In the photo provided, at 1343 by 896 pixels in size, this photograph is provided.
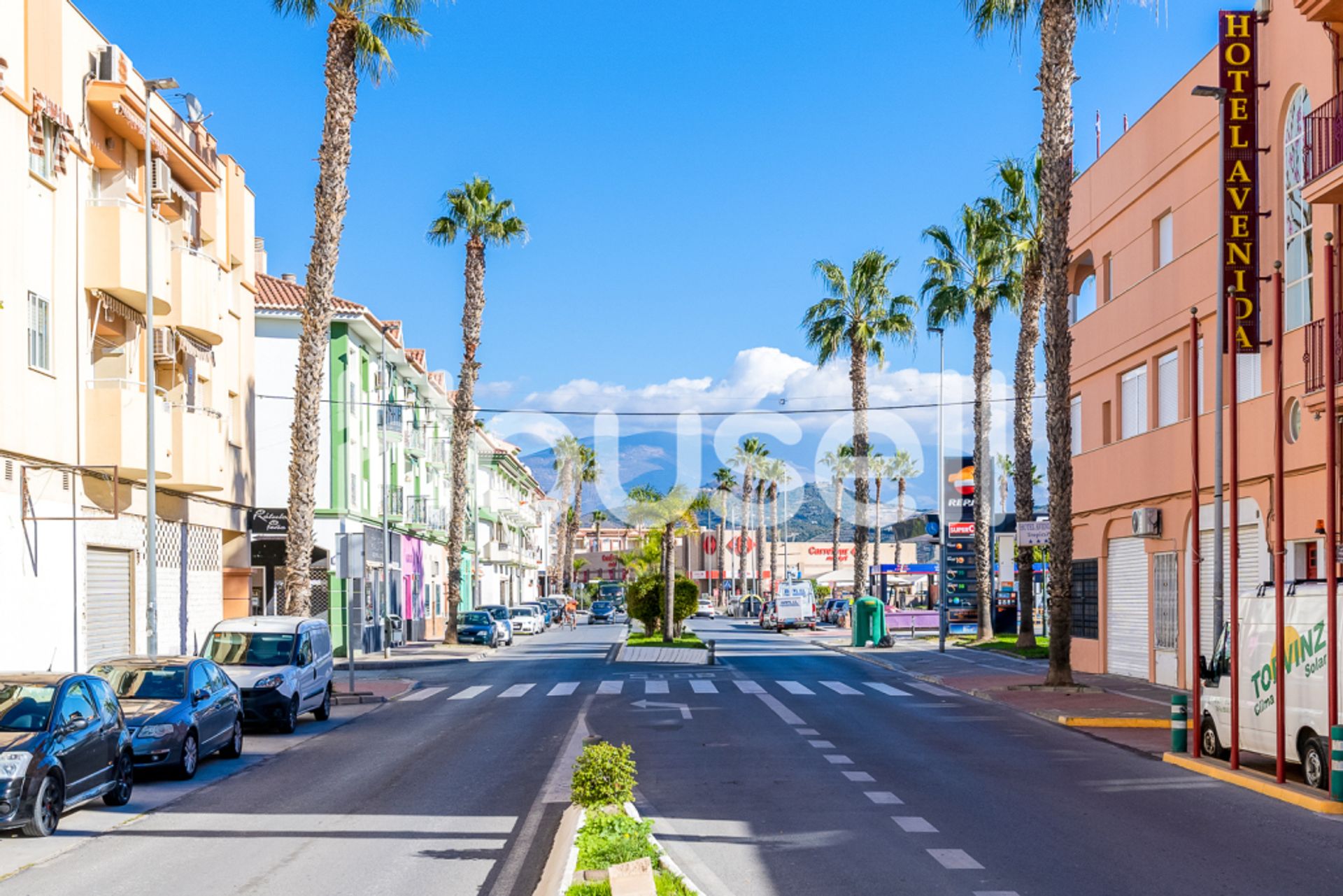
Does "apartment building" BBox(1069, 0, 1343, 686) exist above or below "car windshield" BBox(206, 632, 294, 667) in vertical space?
above

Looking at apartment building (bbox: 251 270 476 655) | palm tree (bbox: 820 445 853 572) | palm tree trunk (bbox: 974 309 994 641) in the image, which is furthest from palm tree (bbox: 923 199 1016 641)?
palm tree (bbox: 820 445 853 572)

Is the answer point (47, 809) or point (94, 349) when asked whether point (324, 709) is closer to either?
point (94, 349)

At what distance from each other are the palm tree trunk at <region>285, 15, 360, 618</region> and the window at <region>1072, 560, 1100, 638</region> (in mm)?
18724

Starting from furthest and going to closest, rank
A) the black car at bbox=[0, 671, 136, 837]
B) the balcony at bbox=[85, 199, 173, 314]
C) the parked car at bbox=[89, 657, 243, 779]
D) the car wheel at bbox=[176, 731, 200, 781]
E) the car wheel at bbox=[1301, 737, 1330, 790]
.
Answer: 1. the balcony at bbox=[85, 199, 173, 314]
2. the car wheel at bbox=[176, 731, 200, 781]
3. the parked car at bbox=[89, 657, 243, 779]
4. the car wheel at bbox=[1301, 737, 1330, 790]
5. the black car at bbox=[0, 671, 136, 837]

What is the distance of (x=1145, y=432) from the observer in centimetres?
3112

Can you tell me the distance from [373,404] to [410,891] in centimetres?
4075

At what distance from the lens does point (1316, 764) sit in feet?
47.1

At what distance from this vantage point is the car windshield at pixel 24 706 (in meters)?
13.1

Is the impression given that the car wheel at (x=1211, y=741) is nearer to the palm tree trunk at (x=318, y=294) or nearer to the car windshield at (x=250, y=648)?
the car windshield at (x=250, y=648)

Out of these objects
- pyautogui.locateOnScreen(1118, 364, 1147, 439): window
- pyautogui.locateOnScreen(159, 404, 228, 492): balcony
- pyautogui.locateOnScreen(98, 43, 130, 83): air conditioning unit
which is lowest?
pyautogui.locateOnScreen(159, 404, 228, 492): balcony

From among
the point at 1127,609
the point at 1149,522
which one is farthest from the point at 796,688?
the point at 1149,522

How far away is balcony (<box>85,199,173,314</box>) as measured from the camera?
25828 millimetres

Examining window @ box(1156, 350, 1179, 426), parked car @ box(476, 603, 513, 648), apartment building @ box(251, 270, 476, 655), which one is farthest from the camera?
parked car @ box(476, 603, 513, 648)

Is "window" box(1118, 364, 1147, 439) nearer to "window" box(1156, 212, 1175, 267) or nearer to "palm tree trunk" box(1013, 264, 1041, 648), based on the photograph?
"window" box(1156, 212, 1175, 267)
